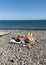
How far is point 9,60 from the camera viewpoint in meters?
8.68

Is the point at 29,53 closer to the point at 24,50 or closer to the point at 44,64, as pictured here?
the point at 24,50

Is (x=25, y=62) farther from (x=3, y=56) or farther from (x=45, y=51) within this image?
(x=45, y=51)

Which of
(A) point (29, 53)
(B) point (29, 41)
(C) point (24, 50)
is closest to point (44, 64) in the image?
(A) point (29, 53)

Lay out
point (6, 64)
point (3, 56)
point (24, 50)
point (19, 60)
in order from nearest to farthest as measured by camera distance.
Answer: point (6, 64)
point (19, 60)
point (3, 56)
point (24, 50)

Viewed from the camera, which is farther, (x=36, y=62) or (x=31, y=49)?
(x=31, y=49)

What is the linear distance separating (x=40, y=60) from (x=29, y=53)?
137 cm

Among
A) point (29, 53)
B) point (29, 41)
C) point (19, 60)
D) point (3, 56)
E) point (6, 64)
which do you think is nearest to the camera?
point (6, 64)

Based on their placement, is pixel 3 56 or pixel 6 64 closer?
pixel 6 64

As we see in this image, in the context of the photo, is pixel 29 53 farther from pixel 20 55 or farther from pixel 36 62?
pixel 36 62

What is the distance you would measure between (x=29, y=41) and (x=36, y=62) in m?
4.31

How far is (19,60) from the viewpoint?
8.67 meters

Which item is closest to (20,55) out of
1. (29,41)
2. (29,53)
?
(29,53)

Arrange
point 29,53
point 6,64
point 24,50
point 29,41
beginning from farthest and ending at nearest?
point 29,41 → point 24,50 → point 29,53 → point 6,64

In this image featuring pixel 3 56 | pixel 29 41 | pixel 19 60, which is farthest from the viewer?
pixel 29 41
